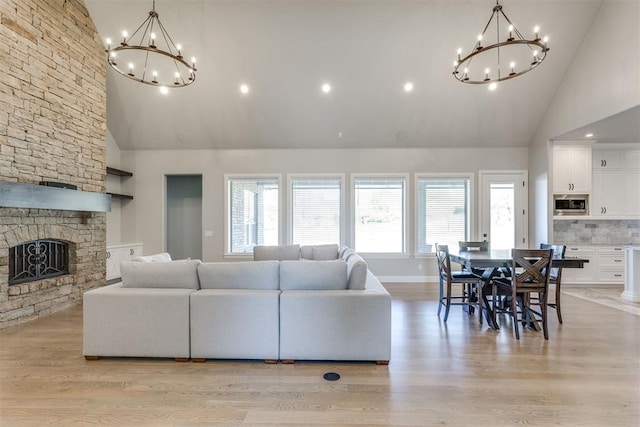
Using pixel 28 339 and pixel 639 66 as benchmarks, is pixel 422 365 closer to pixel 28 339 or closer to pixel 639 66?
pixel 28 339

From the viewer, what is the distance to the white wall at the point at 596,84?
13.9 ft

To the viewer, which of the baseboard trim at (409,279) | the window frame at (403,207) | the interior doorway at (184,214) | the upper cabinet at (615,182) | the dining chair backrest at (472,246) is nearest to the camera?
the dining chair backrest at (472,246)

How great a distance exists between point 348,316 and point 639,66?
5.13 m

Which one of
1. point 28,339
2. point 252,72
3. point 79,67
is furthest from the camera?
point 252,72

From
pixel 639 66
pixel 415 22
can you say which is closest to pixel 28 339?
pixel 415 22

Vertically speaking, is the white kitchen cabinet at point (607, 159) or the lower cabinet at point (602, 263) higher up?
the white kitchen cabinet at point (607, 159)

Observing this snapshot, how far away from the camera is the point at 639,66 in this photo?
13.4ft

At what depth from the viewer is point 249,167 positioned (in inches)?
268

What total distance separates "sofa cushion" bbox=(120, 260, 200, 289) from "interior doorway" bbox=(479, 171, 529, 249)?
19.6ft

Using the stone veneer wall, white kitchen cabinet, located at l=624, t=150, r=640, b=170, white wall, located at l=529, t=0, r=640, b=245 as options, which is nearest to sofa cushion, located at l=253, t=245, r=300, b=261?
the stone veneer wall

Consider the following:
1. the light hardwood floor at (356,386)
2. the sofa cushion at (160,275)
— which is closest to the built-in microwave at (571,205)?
the light hardwood floor at (356,386)

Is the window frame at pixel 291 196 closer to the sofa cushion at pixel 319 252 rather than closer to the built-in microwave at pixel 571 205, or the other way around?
the sofa cushion at pixel 319 252

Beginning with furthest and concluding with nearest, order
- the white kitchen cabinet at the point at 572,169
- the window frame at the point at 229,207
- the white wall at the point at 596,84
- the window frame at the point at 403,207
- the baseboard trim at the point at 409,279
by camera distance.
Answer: the window frame at the point at 229,207 → the window frame at the point at 403,207 → the baseboard trim at the point at 409,279 → the white kitchen cabinet at the point at 572,169 → the white wall at the point at 596,84

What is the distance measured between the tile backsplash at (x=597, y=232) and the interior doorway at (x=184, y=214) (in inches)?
312
